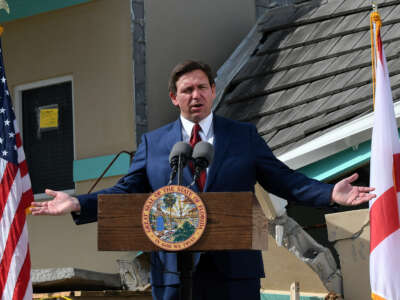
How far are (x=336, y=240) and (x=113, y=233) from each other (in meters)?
2.62

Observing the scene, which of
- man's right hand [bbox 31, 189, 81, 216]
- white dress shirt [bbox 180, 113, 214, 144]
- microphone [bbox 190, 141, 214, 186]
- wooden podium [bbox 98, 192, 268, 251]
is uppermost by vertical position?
white dress shirt [bbox 180, 113, 214, 144]

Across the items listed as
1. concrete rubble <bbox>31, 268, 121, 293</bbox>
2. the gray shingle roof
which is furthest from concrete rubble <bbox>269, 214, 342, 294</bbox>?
concrete rubble <bbox>31, 268, 121, 293</bbox>

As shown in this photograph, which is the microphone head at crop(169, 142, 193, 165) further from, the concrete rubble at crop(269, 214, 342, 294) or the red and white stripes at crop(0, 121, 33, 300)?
the red and white stripes at crop(0, 121, 33, 300)

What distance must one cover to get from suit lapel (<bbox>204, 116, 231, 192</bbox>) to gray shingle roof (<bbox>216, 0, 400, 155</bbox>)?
109 inches

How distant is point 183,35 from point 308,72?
5.66 feet

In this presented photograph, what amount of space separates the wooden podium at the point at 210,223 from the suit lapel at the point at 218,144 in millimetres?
370

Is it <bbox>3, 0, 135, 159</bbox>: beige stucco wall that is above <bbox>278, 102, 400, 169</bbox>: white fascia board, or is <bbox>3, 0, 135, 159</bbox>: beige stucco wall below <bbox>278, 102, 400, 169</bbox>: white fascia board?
above

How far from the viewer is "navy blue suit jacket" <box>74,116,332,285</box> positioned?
3.30 m

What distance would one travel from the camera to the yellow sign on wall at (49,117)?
8.68m

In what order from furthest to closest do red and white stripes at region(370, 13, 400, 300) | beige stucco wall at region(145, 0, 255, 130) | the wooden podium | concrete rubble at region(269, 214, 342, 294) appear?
1. beige stucco wall at region(145, 0, 255, 130)
2. concrete rubble at region(269, 214, 342, 294)
3. red and white stripes at region(370, 13, 400, 300)
4. the wooden podium

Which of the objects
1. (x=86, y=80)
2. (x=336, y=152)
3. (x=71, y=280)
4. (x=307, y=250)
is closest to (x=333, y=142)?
(x=336, y=152)

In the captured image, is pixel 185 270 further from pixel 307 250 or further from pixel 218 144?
pixel 307 250

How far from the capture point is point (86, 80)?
8383 millimetres

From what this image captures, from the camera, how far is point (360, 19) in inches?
304
